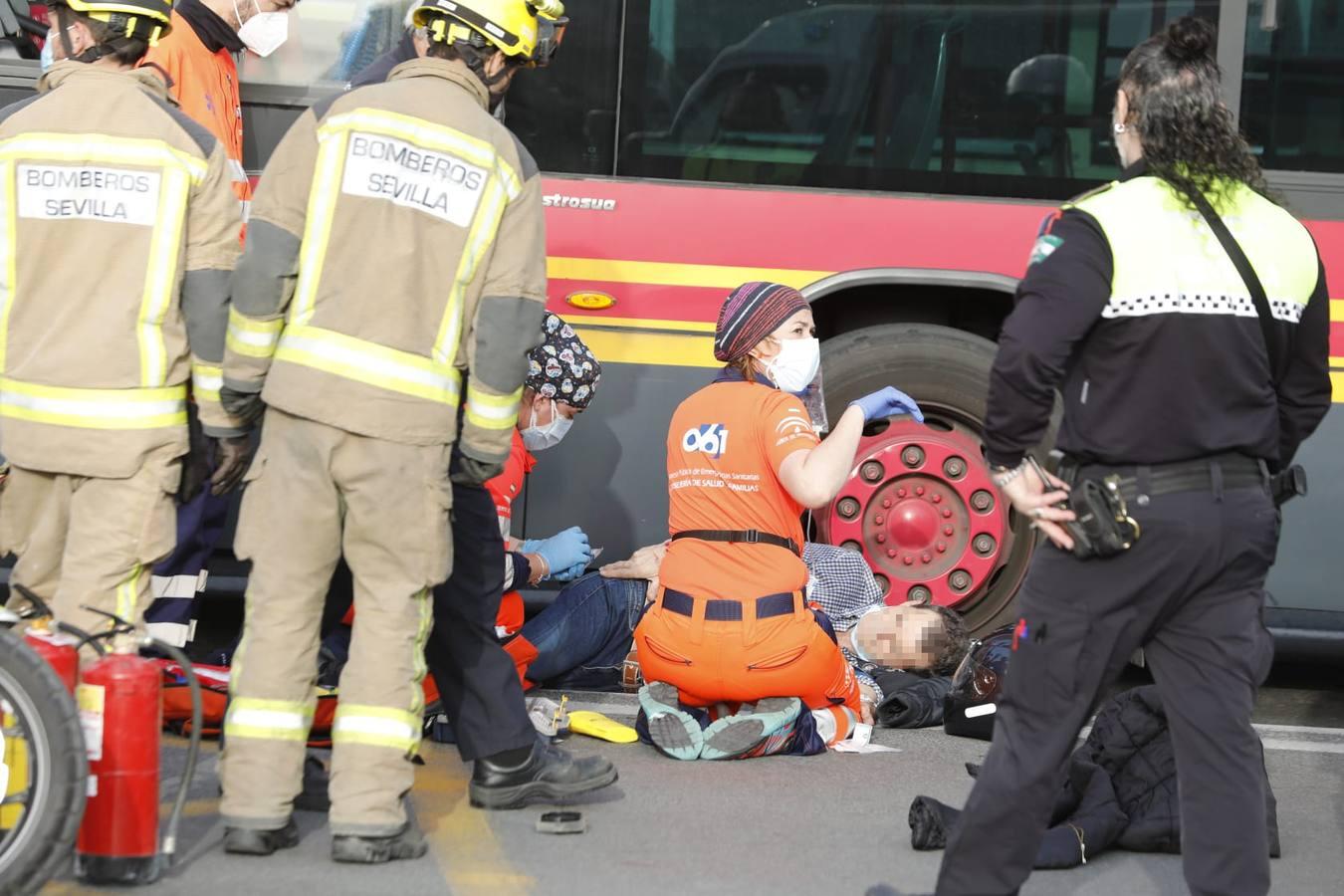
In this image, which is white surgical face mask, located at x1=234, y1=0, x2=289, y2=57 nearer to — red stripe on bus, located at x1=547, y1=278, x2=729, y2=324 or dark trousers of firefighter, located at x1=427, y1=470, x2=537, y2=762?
red stripe on bus, located at x1=547, y1=278, x2=729, y2=324

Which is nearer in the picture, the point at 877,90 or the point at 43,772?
the point at 43,772

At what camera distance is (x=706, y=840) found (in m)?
4.32

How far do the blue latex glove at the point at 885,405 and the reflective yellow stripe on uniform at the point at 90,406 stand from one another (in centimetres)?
184

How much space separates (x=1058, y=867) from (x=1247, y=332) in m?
1.45

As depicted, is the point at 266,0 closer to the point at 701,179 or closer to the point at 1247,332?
the point at 701,179

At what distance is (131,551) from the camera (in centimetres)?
412

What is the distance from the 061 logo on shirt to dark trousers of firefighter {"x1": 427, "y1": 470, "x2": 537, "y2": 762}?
2.41 feet

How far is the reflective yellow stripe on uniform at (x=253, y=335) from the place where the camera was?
397 centimetres

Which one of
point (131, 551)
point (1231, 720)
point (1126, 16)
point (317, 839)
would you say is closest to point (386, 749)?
point (317, 839)

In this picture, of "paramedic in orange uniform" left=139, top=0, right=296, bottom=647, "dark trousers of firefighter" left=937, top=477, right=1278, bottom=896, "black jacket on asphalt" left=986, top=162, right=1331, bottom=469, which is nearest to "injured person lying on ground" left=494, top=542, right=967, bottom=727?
"paramedic in orange uniform" left=139, top=0, right=296, bottom=647

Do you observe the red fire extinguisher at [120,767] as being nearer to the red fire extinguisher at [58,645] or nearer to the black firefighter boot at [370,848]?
the red fire extinguisher at [58,645]

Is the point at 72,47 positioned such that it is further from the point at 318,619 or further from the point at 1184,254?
the point at 1184,254

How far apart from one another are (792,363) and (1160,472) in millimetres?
1839

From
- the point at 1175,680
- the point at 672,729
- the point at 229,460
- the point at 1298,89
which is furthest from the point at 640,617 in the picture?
the point at 1298,89
